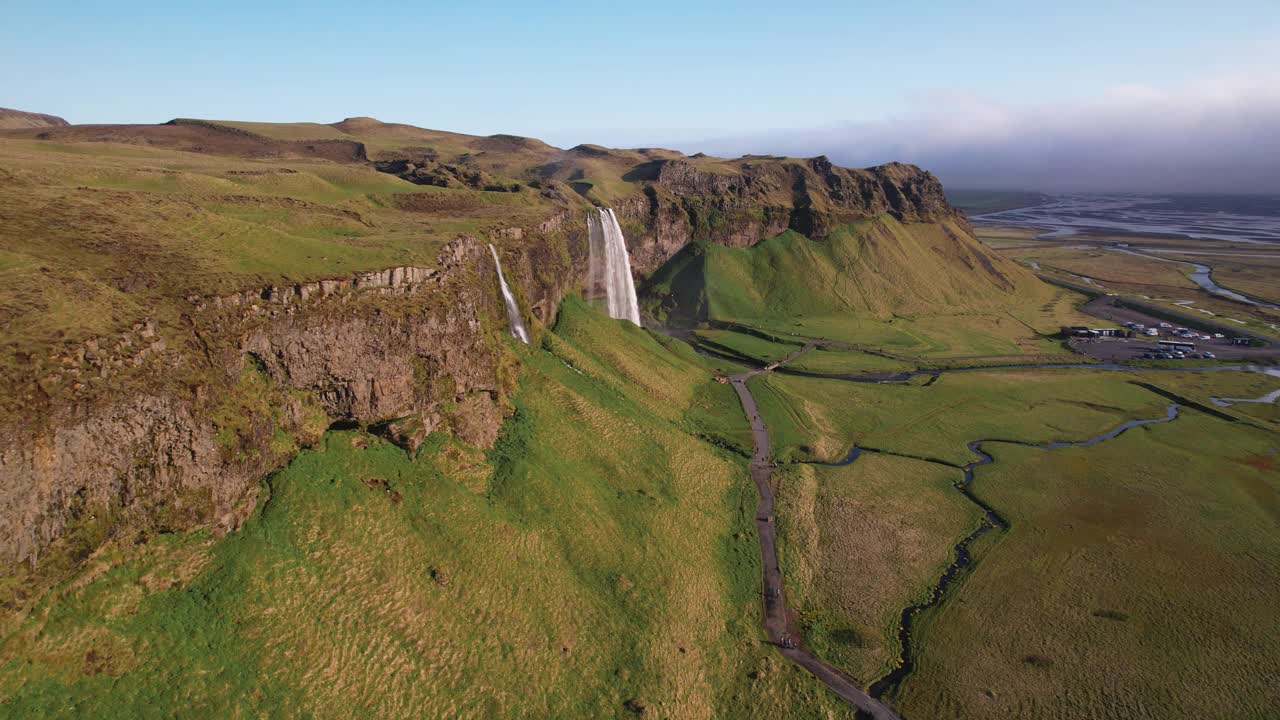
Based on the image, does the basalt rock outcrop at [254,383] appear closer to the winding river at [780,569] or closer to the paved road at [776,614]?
the paved road at [776,614]

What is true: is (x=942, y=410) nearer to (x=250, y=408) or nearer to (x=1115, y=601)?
(x=1115, y=601)

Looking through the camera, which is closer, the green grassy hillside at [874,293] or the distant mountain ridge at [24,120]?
the green grassy hillside at [874,293]

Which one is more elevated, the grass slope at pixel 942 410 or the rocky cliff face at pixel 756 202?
the rocky cliff face at pixel 756 202

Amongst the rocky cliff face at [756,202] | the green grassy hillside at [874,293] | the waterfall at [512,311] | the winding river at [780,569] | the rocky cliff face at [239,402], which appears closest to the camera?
the rocky cliff face at [239,402]

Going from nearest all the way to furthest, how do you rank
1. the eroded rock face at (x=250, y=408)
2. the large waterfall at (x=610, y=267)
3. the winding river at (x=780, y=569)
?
the eroded rock face at (x=250, y=408) < the winding river at (x=780, y=569) < the large waterfall at (x=610, y=267)

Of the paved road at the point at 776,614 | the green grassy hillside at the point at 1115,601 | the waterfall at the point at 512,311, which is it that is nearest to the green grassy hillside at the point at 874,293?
the green grassy hillside at the point at 1115,601

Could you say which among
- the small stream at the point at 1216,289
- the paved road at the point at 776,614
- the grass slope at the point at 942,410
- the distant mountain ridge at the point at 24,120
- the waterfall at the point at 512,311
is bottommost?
the paved road at the point at 776,614

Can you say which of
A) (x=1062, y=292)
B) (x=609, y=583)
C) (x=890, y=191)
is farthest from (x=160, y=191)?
(x=1062, y=292)
